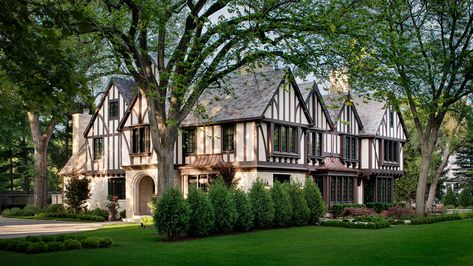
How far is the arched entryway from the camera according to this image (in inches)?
1395

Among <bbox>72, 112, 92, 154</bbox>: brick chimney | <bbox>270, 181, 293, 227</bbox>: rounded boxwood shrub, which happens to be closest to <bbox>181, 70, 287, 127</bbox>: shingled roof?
<bbox>270, 181, 293, 227</bbox>: rounded boxwood shrub

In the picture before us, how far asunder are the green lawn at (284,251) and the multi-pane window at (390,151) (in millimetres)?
20154

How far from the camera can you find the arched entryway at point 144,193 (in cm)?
3544

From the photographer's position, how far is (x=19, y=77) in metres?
9.98

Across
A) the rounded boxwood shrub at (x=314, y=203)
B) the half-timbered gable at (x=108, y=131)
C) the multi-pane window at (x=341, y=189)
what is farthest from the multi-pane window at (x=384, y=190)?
the half-timbered gable at (x=108, y=131)

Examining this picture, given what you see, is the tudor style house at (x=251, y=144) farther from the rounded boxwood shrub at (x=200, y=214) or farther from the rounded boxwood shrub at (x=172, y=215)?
the rounded boxwood shrub at (x=172, y=215)

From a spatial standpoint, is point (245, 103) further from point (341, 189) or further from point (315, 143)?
point (341, 189)

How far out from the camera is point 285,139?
104 feet

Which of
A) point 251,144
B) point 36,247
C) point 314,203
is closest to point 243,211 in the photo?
point 314,203

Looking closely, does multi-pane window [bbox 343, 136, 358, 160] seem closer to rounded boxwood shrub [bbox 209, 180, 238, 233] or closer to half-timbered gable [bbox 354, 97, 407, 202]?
half-timbered gable [bbox 354, 97, 407, 202]

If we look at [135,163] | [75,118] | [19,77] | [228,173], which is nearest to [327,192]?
[228,173]

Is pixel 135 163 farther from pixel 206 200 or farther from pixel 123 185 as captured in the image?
pixel 206 200

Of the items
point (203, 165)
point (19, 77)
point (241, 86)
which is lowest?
point (203, 165)

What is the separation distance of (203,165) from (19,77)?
21.7 m
